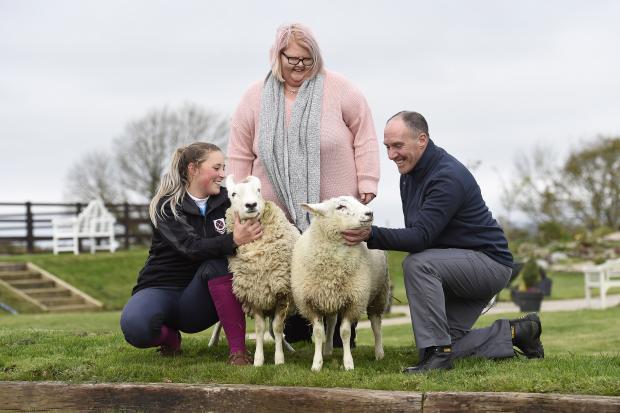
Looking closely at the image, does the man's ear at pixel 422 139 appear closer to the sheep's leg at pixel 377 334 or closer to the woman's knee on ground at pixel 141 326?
the sheep's leg at pixel 377 334

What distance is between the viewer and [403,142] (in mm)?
5473

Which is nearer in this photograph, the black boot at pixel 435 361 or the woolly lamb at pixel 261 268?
the black boot at pixel 435 361

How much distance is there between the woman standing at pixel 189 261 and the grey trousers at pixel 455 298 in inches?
42.3

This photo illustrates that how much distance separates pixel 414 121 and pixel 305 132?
841 millimetres

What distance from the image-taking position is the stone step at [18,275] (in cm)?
2138

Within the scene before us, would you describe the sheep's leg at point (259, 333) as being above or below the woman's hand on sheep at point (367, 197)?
below

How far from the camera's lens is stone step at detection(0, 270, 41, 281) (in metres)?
21.4

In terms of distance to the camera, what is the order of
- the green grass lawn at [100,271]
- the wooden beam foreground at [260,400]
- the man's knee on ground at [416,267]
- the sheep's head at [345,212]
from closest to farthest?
the wooden beam foreground at [260,400]
the sheep's head at [345,212]
the man's knee on ground at [416,267]
the green grass lawn at [100,271]

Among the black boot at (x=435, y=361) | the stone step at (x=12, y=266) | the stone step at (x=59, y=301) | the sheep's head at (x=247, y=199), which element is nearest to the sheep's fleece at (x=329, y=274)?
the sheep's head at (x=247, y=199)

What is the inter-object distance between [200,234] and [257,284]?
64cm

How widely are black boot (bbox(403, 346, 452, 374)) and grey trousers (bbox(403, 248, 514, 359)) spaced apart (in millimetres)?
48

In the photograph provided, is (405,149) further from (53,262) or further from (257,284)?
(53,262)

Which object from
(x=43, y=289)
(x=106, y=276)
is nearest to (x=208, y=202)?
(x=43, y=289)

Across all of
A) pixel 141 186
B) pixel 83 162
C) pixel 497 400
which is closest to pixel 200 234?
pixel 497 400
